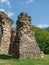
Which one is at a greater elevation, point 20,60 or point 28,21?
point 28,21

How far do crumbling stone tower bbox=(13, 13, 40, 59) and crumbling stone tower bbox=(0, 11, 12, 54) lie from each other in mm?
5974

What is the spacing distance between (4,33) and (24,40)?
7136 mm

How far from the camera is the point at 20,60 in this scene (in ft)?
56.0

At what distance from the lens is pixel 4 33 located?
81.4ft

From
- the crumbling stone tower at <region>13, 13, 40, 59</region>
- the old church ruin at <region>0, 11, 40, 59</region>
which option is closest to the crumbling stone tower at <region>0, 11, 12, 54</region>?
the old church ruin at <region>0, 11, 40, 59</region>

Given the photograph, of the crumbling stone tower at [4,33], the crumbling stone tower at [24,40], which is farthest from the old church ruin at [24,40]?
the crumbling stone tower at [4,33]

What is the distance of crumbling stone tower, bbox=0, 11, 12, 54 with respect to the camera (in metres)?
24.6

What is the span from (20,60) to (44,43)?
42.0 feet

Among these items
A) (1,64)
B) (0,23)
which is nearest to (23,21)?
(1,64)

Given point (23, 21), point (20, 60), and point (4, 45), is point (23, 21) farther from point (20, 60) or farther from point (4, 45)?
point (4, 45)

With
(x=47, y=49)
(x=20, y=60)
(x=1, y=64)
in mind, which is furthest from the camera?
(x=47, y=49)

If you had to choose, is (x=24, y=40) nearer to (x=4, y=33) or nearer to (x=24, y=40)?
→ (x=24, y=40)

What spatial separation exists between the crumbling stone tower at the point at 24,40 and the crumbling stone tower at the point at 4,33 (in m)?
5.97

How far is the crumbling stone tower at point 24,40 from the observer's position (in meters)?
17.7
